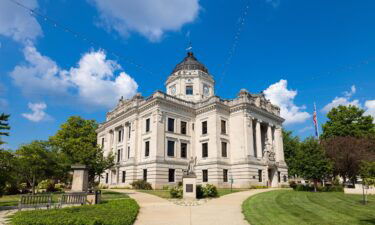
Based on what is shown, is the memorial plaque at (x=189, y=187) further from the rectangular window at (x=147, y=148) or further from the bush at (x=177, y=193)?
the rectangular window at (x=147, y=148)

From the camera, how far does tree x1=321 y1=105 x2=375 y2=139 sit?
48.1 meters

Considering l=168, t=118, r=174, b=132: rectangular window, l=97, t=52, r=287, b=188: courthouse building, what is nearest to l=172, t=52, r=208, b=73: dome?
l=97, t=52, r=287, b=188: courthouse building

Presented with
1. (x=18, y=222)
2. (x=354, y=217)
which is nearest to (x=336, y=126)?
(x=354, y=217)

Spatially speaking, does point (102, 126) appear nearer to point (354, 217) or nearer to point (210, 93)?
point (210, 93)

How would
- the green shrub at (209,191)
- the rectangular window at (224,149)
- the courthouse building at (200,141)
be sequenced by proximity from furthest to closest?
the rectangular window at (224,149) < the courthouse building at (200,141) < the green shrub at (209,191)

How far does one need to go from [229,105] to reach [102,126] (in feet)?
92.5

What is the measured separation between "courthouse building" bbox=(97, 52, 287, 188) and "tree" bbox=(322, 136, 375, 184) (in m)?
9.26

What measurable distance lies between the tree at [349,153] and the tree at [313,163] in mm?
7211

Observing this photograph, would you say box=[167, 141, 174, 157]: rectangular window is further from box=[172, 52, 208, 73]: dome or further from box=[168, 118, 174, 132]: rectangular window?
box=[172, 52, 208, 73]: dome

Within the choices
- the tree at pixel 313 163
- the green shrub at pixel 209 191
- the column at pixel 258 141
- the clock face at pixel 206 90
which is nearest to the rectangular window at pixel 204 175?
the column at pixel 258 141

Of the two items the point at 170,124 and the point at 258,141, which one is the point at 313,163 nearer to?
the point at 258,141

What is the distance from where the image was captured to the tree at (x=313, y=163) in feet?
101

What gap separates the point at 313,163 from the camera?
3092 cm

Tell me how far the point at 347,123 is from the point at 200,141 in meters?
29.7
